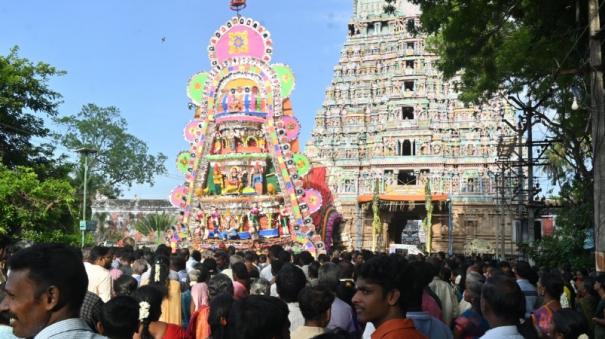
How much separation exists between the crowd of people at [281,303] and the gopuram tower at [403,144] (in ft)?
92.8

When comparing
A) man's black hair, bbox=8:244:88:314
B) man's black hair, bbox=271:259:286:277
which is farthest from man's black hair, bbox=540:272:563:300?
man's black hair, bbox=8:244:88:314

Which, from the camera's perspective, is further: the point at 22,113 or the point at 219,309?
the point at 22,113

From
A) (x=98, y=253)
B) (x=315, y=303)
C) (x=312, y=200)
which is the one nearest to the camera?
(x=315, y=303)

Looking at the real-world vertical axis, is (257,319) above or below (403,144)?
below

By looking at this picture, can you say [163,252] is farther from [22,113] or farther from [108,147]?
[108,147]

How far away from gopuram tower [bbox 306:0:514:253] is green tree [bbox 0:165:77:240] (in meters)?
20.4

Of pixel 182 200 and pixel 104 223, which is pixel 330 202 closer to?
pixel 182 200

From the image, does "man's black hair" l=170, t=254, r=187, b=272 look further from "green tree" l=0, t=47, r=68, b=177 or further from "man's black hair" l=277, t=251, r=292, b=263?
"green tree" l=0, t=47, r=68, b=177

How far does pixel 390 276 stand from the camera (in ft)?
12.1

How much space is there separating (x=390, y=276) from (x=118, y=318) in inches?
66.7

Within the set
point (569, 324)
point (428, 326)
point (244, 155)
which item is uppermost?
point (244, 155)

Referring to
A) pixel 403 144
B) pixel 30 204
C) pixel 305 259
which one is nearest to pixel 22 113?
pixel 30 204

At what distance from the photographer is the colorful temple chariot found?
2628 cm

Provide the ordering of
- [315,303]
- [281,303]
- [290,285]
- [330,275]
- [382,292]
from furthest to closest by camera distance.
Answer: [330,275]
[290,285]
[315,303]
[382,292]
[281,303]
